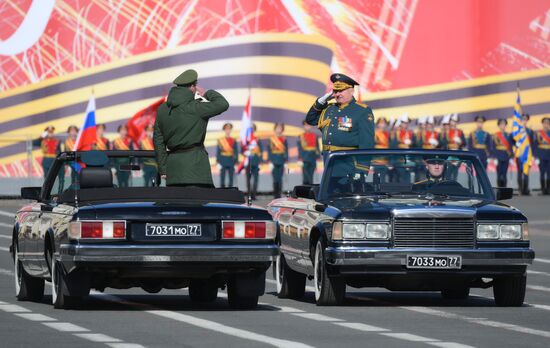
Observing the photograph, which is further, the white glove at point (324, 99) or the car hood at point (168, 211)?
the white glove at point (324, 99)

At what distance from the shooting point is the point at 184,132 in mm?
16844

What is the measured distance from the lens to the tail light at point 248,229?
15008 mm

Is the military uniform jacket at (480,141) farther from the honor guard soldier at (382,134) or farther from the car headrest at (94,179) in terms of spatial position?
the car headrest at (94,179)

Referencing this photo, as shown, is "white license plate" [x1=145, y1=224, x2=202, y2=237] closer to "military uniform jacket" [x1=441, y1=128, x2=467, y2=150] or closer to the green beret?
the green beret

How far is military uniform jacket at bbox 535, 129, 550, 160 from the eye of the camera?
4772cm

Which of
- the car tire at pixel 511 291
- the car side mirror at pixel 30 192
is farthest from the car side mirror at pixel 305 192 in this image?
the car side mirror at pixel 30 192

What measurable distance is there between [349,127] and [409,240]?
11.3ft

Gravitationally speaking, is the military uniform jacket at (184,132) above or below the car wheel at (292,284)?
above

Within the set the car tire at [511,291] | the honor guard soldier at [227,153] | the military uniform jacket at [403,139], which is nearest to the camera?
the car tire at [511,291]

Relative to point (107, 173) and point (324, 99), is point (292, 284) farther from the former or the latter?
point (324, 99)

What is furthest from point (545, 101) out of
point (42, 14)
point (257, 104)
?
point (42, 14)

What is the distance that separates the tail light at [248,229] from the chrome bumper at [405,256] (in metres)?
0.70

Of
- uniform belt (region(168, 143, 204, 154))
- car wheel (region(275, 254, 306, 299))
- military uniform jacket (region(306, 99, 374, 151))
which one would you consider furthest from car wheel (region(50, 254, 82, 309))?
military uniform jacket (region(306, 99, 374, 151))

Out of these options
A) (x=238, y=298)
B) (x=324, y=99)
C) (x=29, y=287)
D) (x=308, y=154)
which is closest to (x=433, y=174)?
(x=238, y=298)
